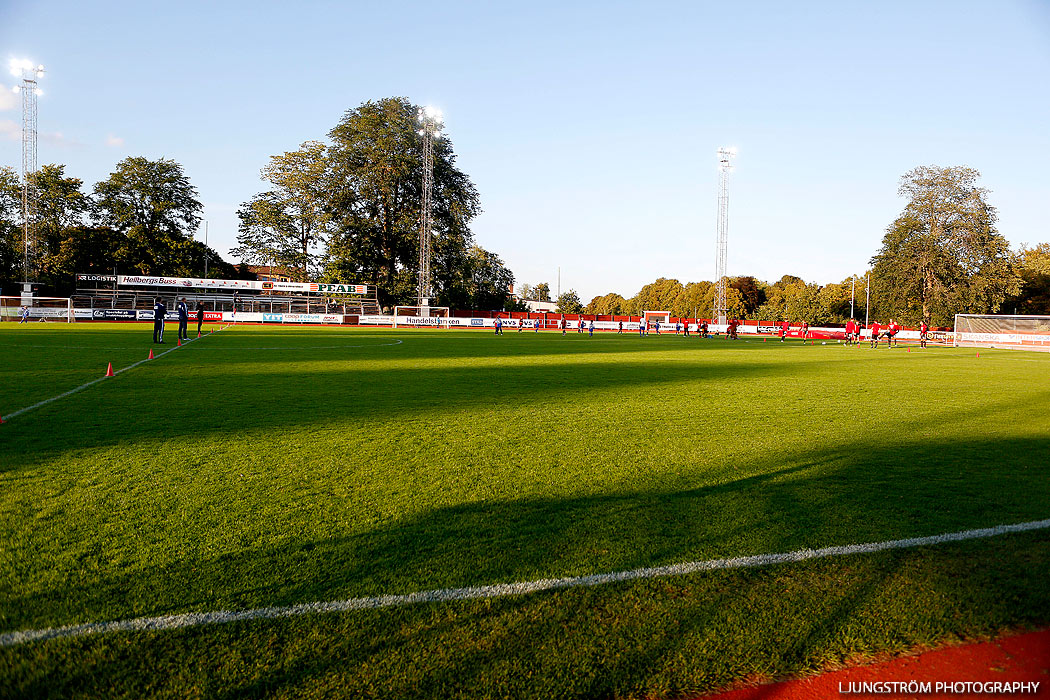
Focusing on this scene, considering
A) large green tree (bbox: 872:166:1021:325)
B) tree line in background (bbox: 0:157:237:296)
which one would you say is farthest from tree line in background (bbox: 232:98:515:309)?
large green tree (bbox: 872:166:1021:325)

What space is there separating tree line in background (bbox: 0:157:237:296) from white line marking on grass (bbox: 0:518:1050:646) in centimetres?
7812

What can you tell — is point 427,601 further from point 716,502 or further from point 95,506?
point 95,506

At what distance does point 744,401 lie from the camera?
35.3 feet

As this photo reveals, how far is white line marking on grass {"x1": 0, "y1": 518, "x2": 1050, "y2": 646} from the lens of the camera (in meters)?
2.75

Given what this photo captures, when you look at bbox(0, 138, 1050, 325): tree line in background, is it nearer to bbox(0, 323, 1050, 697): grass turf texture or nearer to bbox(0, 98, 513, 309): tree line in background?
bbox(0, 98, 513, 309): tree line in background

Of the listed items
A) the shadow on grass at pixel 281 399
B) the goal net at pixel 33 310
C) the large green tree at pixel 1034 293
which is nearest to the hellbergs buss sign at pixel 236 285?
the goal net at pixel 33 310

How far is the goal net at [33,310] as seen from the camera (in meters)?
47.6

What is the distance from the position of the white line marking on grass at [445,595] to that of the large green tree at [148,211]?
78161 millimetres

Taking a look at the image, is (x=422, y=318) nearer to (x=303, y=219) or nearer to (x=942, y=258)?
(x=303, y=219)

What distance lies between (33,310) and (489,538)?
192 feet

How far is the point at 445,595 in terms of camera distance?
3104mm

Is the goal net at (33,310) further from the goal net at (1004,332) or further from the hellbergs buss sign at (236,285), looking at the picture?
the goal net at (1004,332)

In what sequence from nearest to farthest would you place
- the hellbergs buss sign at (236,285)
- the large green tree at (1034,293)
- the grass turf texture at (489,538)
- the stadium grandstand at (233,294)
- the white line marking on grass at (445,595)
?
the grass turf texture at (489,538) < the white line marking on grass at (445,595) < the hellbergs buss sign at (236,285) < the stadium grandstand at (233,294) < the large green tree at (1034,293)

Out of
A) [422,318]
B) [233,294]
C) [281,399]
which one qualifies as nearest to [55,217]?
[233,294]
